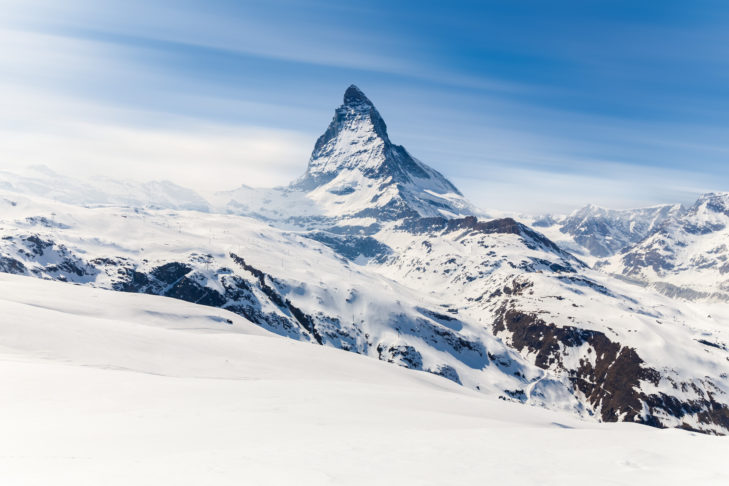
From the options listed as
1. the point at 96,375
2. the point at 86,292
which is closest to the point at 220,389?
the point at 96,375

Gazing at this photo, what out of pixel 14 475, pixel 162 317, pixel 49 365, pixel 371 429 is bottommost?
pixel 162 317

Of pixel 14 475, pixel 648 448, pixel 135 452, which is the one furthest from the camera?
pixel 648 448

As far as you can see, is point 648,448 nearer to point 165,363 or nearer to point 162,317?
point 165,363

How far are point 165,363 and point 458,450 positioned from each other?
110ft

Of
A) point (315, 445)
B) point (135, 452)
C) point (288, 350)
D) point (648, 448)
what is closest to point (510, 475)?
point (315, 445)

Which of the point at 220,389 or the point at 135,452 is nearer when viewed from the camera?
the point at 135,452

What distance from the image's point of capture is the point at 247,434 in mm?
22797

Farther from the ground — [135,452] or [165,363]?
[135,452]

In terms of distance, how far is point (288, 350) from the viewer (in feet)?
212

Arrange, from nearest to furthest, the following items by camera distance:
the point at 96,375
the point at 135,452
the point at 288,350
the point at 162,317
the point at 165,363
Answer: the point at 135,452
the point at 96,375
the point at 165,363
the point at 288,350
the point at 162,317

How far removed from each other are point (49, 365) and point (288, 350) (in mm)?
33611

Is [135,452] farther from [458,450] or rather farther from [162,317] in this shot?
[162,317]

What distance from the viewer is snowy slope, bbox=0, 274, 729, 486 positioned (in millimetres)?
16938

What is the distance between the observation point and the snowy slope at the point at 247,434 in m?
16.9
